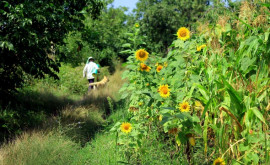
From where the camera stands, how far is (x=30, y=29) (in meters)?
4.08

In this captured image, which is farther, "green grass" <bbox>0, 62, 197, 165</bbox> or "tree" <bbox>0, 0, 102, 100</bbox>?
"tree" <bbox>0, 0, 102, 100</bbox>

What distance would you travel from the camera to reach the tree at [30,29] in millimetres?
3820

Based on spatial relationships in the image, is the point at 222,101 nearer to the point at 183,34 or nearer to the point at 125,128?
the point at 183,34

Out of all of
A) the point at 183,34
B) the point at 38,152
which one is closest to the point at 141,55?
the point at 183,34

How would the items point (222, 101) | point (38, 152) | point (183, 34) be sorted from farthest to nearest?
point (38, 152) < point (183, 34) < point (222, 101)

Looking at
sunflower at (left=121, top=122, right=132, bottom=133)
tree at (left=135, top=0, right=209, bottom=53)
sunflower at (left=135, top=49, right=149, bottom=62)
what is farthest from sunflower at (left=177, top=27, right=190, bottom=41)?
tree at (left=135, top=0, right=209, bottom=53)

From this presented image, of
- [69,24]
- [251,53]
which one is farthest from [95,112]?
[251,53]

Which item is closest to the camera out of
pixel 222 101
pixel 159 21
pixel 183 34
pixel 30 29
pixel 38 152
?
pixel 222 101

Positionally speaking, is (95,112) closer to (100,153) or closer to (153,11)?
(100,153)

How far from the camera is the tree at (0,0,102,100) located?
3820 millimetres

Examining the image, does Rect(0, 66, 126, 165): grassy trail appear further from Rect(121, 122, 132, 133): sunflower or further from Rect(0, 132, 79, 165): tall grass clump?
Rect(121, 122, 132, 133): sunflower

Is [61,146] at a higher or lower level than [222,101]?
lower

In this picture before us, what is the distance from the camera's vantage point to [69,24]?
4809 millimetres

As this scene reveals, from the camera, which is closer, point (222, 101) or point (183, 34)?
point (222, 101)
